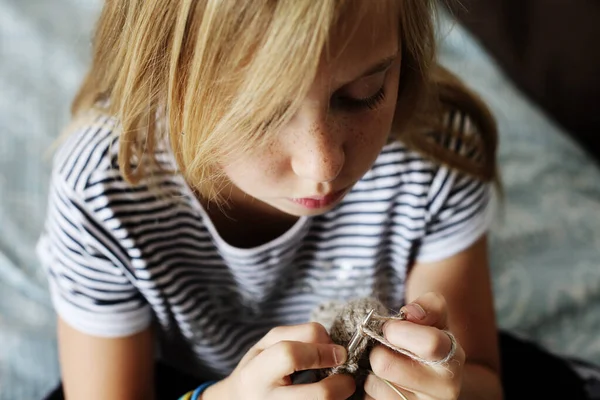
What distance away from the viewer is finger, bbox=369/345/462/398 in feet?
1.67

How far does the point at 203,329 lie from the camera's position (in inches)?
29.1

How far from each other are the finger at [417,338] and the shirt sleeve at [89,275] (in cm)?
27

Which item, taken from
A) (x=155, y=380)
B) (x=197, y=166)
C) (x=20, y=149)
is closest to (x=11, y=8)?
(x=20, y=149)

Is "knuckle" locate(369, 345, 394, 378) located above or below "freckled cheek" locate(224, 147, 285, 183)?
below

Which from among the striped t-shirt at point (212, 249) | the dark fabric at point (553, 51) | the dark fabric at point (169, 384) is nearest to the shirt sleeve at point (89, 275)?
the striped t-shirt at point (212, 249)

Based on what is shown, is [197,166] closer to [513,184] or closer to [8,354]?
[8,354]

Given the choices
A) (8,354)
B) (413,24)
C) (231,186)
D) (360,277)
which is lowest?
(8,354)

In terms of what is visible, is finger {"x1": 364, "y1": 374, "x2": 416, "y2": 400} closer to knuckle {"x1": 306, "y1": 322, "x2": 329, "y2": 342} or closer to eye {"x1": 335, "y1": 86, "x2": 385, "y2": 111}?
knuckle {"x1": 306, "y1": 322, "x2": 329, "y2": 342}

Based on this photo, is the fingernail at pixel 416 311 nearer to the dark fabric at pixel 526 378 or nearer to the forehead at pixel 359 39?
the forehead at pixel 359 39

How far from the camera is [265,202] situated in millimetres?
645

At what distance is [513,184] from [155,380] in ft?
2.11

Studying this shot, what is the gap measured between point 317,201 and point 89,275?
0.77 feet

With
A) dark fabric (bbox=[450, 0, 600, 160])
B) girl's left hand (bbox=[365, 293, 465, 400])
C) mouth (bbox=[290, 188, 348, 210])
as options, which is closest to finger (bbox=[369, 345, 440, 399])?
girl's left hand (bbox=[365, 293, 465, 400])

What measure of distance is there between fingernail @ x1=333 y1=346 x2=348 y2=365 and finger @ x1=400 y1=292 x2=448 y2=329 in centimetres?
5
